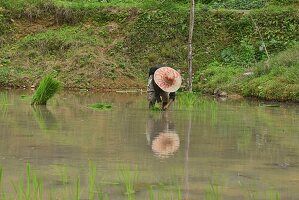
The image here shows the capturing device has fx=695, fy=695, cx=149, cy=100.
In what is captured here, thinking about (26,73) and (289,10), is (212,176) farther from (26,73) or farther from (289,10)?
(289,10)

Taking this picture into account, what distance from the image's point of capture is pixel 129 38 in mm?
26172

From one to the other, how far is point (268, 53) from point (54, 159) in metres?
18.9

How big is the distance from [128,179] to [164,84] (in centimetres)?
757

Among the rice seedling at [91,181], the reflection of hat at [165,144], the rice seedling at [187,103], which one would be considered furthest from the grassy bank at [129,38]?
the rice seedling at [91,181]

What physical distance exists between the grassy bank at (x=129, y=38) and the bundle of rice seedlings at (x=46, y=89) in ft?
30.3

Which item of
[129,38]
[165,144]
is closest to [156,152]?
[165,144]

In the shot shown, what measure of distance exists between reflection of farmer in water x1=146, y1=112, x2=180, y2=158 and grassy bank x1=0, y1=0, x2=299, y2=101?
11517 millimetres

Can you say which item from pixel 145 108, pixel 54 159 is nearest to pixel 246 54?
pixel 145 108

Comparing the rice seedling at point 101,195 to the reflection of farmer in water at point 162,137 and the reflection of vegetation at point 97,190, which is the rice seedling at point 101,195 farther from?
the reflection of farmer in water at point 162,137

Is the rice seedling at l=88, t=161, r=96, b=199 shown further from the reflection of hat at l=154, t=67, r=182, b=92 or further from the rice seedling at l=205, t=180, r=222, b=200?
the reflection of hat at l=154, t=67, r=182, b=92

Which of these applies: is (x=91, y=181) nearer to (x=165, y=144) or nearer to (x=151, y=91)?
(x=165, y=144)

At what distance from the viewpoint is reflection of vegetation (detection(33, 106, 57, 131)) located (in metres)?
9.60

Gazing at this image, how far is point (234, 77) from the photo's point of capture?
70.9 feet

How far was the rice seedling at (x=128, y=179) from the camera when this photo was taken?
5.10m
